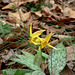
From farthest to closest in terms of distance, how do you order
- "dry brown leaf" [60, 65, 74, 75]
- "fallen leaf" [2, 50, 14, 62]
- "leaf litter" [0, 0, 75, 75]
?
"leaf litter" [0, 0, 75, 75], "fallen leaf" [2, 50, 14, 62], "dry brown leaf" [60, 65, 74, 75]

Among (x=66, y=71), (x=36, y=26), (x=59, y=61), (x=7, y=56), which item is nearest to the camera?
(x=66, y=71)

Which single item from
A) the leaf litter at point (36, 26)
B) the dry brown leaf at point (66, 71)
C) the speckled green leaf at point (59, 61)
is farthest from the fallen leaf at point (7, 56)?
the dry brown leaf at point (66, 71)

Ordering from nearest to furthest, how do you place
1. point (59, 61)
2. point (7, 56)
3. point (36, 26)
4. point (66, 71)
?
point (66, 71) → point (59, 61) → point (7, 56) → point (36, 26)

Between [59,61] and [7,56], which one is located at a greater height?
[59,61]

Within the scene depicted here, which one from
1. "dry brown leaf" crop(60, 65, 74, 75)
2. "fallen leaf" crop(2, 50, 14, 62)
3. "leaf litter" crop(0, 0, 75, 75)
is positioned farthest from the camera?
"leaf litter" crop(0, 0, 75, 75)

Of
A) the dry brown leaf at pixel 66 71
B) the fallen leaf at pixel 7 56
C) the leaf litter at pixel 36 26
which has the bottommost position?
the fallen leaf at pixel 7 56

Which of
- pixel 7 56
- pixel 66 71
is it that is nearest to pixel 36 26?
pixel 7 56

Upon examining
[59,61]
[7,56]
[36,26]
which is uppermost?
[36,26]

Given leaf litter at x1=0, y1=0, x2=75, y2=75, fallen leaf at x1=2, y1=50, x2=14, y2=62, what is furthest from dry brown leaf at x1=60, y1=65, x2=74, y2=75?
fallen leaf at x1=2, y1=50, x2=14, y2=62

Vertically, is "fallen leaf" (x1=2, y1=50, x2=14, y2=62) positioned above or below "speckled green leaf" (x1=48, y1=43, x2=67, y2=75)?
below

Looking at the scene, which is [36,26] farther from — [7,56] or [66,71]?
[66,71]

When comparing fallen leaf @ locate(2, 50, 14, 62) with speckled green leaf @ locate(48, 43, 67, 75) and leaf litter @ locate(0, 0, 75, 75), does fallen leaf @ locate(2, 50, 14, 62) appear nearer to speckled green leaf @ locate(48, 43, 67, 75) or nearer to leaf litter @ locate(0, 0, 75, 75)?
leaf litter @ locate(0, 0, 75, 75)

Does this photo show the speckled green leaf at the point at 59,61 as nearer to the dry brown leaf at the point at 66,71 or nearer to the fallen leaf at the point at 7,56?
the dry brown leaf at the point at 66,71

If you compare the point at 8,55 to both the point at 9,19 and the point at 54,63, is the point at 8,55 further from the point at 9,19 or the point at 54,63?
the point at 9,19
